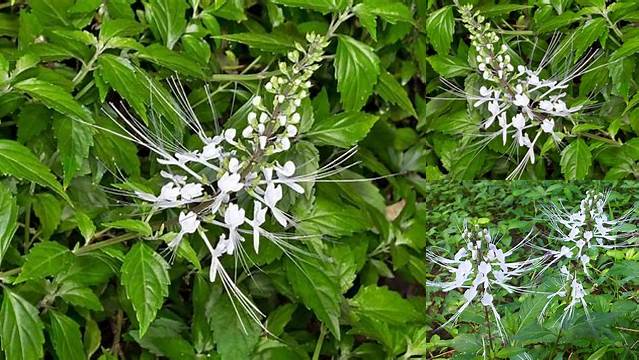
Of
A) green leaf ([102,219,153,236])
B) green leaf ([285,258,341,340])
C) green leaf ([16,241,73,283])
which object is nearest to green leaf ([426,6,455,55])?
green leaf ([285,258,341,340])

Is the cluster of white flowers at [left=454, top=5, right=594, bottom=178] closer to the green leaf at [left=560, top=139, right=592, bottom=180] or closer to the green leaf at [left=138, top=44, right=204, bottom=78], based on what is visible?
the green leaf at [left=560, top=139, right=592, bottom=180]

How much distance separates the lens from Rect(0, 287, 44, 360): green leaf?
1306mm

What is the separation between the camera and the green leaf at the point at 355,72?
1.46m

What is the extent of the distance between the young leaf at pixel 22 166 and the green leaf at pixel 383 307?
629 mm

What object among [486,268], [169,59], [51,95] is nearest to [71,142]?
[51,95]

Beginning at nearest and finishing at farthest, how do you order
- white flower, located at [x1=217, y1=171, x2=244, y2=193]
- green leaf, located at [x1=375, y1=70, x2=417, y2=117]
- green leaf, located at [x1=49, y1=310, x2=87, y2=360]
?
white flower, located at [x1=217, y1=171, x2=244, y2=193] < green leaf, located at [x1=49, y1=310, x2=87, y2=360] < green leaf, located at [x1=375, y1=70, x2=417, y2=117]

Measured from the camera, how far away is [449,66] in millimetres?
1383

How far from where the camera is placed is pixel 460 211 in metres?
1.33

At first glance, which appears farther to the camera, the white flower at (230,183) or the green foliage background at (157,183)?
the green foliage background at (157,183)

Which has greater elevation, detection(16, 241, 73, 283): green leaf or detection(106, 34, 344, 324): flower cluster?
detection(106, 34, 344, 324): flower cluster

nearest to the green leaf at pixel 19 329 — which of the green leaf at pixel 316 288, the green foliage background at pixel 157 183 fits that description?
the green foliage background at pixel 157 183

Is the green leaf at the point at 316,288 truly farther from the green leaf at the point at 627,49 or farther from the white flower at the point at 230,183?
the green leaf at the point at 627,49

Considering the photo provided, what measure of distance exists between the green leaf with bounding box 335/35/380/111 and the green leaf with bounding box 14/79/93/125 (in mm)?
447

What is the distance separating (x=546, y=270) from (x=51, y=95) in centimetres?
78
